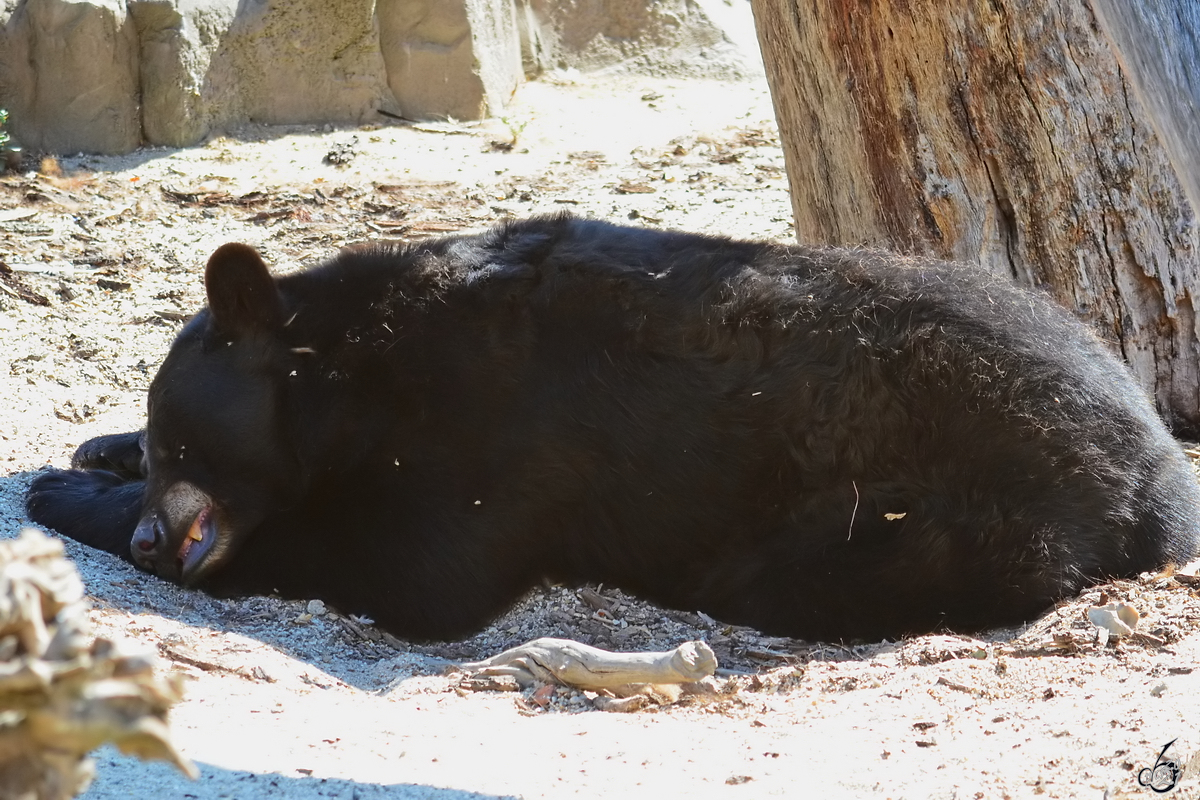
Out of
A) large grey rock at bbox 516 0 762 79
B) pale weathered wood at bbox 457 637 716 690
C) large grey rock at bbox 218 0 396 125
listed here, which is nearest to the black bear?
pale weathered wood at bbox 457 637 716 690

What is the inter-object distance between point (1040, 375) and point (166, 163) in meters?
7.86

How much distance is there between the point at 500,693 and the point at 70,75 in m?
8.46

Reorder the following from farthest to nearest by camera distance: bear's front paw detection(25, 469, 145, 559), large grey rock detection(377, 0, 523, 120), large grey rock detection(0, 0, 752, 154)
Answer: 1. large grey rock detection(377, 0, 523, 120)
2. large grey rock detection(0, 0, 752, 154)
3. bear's front paw detection(25, 469, 145, 559)

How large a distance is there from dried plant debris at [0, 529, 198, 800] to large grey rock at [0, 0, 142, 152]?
9802 millimetres

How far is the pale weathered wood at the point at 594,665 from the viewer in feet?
10.9

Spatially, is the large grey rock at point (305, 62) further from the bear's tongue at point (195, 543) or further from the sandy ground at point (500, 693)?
the bear's tongue at point (195, 543)

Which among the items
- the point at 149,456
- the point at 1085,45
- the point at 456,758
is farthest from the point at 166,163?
the point at 456,758

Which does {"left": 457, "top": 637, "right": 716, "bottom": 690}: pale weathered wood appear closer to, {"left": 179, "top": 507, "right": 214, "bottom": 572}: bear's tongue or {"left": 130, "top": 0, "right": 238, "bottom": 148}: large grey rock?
{"left": 179, "top": 507, "right": 214, "bottom": 572}: bear's tongue

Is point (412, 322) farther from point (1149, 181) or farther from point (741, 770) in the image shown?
point (1149, 181)

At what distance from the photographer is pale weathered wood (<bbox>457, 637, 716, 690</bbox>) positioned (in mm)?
3334

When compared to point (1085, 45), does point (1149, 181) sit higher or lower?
lower

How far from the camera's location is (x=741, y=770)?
2.87 metres

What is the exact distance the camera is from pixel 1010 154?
219 inches

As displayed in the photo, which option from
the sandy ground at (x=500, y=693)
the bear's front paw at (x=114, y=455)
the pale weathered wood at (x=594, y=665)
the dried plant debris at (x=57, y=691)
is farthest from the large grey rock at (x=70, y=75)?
the dried plant debris at (x=57, y=691)
